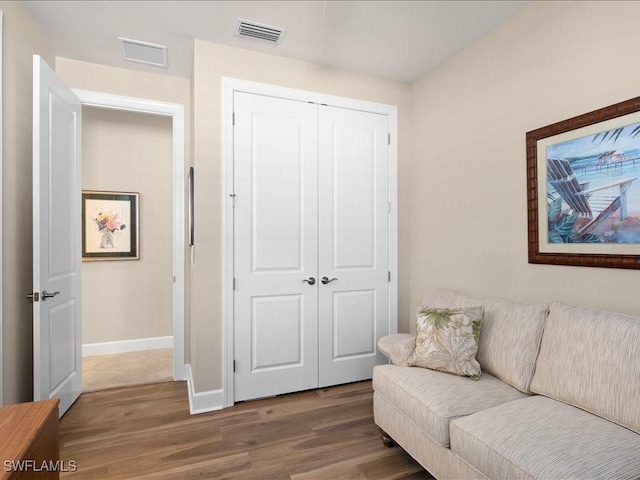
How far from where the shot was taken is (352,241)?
316cm

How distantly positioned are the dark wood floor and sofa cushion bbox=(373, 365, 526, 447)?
15.7 inches

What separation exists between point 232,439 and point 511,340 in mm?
1793

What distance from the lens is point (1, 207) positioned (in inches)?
80.2

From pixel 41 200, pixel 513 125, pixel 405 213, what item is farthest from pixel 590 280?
pixel 41 200

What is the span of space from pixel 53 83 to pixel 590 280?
3.54 meters

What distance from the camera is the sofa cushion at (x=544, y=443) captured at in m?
1.22

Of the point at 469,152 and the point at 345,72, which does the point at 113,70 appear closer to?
the point at 345,72

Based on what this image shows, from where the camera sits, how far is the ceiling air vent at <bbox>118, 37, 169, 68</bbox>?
2.69 meters

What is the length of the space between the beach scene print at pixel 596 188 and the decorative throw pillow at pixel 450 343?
2.32ft

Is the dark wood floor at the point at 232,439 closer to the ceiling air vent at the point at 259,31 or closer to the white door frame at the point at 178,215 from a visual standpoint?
the white door frame at the point at 178,215

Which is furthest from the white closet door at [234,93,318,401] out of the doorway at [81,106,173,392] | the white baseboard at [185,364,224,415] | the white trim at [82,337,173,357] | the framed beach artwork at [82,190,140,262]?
the framed beach artwork at [82,190,140,262]

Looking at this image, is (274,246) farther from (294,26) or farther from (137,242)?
(137,242)

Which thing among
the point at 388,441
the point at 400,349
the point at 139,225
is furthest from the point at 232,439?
the point at 139,225

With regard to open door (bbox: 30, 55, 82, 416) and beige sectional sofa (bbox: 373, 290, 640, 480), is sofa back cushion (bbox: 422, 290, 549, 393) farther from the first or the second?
open door (bbox: 30, 55, 82, 416)
